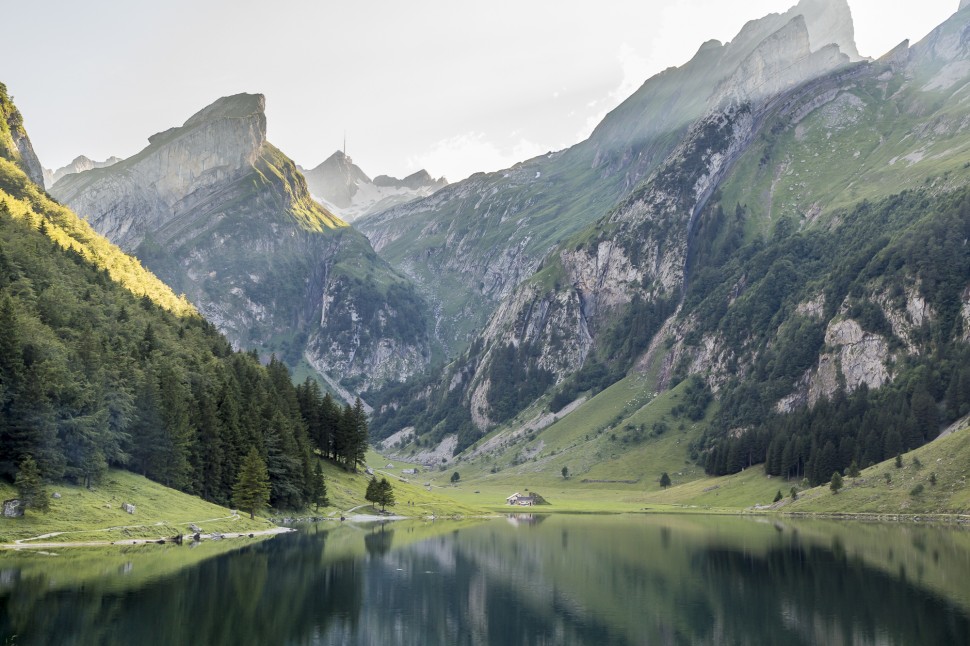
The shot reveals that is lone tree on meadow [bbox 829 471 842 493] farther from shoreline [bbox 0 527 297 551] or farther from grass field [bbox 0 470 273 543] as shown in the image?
grass field [bbox 0 470 273 543]

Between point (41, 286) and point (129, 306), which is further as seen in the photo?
point (129, 306)

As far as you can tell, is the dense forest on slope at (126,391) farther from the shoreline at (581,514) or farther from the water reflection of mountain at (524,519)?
the water reflection of mountain at (524,519)

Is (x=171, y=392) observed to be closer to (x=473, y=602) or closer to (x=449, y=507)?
(x=473, y=602)

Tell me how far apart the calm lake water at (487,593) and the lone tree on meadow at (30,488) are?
837 cm

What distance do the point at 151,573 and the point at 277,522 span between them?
51937 mm

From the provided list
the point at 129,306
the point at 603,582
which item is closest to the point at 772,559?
the point at 603,582

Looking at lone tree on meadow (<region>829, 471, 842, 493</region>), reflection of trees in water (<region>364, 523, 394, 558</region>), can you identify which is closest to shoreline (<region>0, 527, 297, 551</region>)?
reflection of trees in water (<region>364, 523, 394, 558</region>)

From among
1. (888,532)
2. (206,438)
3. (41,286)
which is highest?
(41,286)

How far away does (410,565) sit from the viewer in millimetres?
81000

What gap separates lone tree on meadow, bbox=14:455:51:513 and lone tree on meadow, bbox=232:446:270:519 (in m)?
33.6

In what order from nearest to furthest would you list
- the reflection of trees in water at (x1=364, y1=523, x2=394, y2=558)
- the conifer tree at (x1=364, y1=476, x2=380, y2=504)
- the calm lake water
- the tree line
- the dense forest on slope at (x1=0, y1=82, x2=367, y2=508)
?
the calm lake water
the tree line
the dense forest on slope at (x1=0, y1=82, x2=367, y2=508)
the reflection of trees in water at (x1=364, y1=523, x2=394, y2=558)
the conifer tree at (x1=364, y1=476, x2=380, y2=504)

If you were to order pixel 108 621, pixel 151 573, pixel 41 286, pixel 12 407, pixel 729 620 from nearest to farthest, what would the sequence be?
1. pixel 108 621
2. pixel 729 620
3. pixel 151 573
4. pixel 12 407
5. pixel 41 286

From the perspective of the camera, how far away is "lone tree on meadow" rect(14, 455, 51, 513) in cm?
7244

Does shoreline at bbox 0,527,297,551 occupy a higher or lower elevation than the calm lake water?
higher
